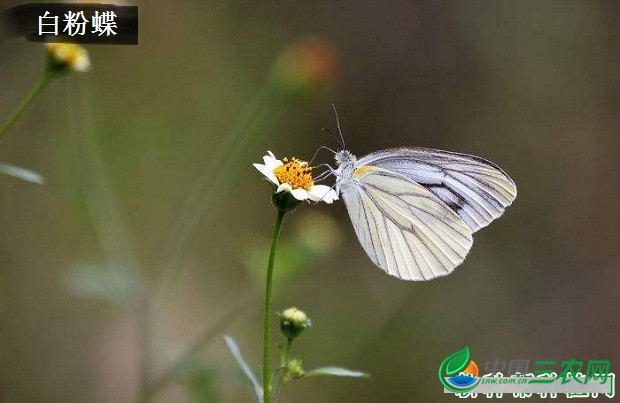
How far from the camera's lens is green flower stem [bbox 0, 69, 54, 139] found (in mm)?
911

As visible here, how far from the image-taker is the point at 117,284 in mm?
1419

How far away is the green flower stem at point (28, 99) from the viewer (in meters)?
0.91

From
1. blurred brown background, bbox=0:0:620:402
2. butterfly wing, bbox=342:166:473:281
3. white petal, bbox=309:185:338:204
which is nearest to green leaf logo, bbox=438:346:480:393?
butterfly wing, bbox=342:166:473:281

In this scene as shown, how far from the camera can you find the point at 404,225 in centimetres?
167

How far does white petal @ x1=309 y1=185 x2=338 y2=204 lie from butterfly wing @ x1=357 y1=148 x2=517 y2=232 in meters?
0.27

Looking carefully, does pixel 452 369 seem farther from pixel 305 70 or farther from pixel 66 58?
pixel 66 58

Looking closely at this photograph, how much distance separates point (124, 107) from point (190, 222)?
106 cm

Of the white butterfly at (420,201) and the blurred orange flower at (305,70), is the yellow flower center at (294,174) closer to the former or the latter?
the white butterfly at (420,201)

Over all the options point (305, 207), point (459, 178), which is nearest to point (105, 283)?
point (459, 178)

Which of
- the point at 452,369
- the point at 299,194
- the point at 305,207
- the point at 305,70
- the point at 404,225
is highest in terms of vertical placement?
the point at 305,207

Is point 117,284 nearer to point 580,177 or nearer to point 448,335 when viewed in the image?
point 448,335

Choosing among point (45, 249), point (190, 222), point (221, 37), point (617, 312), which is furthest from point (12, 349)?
point (617, 312)

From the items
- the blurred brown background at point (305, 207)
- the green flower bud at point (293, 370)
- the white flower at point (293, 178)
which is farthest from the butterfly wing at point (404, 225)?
the green flower bud at point (293, 370)

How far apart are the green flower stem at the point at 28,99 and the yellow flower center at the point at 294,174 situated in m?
0.38
